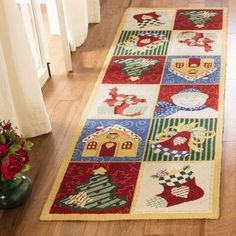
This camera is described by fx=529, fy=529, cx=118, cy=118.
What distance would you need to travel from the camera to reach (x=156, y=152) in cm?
245

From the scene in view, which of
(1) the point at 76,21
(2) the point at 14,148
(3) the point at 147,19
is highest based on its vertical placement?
(2) the point at 14,148

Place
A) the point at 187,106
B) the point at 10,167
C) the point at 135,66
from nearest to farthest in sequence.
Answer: the point at 10,167
the point at 187,106
the point at 135,66

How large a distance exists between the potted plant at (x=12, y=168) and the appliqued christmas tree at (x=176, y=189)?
1.73 feet

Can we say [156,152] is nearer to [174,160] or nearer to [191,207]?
[174,160]

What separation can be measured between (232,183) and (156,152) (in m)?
0.39

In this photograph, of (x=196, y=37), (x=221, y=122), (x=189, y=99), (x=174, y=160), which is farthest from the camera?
(x=196, y=37)

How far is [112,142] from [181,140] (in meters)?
0.33

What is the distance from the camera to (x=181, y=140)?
2.51 meters

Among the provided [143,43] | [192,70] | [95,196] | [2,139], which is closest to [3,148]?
[2,139]

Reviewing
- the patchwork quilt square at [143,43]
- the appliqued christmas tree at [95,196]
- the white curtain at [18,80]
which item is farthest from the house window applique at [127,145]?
the patchwork quilt square at [143,43]

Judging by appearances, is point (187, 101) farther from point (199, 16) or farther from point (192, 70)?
point (199, 16)

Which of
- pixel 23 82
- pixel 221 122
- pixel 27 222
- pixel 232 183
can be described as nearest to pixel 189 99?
pixel 221 122

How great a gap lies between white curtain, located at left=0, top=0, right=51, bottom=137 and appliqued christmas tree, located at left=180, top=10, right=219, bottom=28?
153 centimetres

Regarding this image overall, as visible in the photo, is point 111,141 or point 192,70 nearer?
point 111,141
